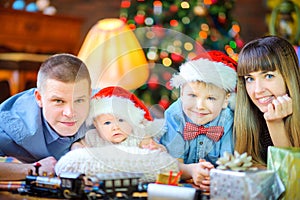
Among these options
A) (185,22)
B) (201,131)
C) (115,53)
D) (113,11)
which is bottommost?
(201,131)

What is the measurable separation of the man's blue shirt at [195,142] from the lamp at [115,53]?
163 millimetres

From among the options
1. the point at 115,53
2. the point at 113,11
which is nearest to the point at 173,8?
the point at 115,53

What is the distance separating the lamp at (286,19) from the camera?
2.16 metres

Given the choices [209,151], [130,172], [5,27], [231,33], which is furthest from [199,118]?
[5,27]

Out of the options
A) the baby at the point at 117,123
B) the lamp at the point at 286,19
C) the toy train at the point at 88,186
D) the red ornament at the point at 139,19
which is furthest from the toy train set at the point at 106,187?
the red ornament at the point at 139,19

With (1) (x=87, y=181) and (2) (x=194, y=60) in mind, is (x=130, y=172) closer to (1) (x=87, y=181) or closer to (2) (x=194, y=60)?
(1) (x=87, y=181)

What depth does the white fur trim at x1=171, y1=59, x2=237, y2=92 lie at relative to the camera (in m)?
1.16

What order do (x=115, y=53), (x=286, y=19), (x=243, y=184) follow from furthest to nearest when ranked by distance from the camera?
(x=286, y=19) < (x=115, y=53) < (x=243, y=184)

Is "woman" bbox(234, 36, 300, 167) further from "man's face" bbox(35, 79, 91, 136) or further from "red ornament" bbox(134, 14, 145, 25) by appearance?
"red ornament" bbox(134, 14, 145, 25)

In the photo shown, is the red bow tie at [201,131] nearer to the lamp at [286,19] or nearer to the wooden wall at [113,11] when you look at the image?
the lamp at [286,19]

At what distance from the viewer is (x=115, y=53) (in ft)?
6.88

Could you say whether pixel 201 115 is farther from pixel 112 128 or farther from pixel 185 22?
pixel 185 22

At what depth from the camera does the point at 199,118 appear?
1.17m

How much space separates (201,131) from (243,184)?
25 cm
